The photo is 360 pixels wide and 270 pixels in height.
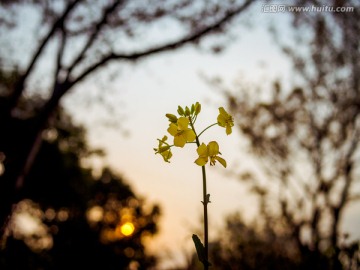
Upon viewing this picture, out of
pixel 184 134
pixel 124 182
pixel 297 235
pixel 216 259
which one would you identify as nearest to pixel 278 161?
pixel 297 235

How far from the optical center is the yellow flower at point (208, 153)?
4.26 ft

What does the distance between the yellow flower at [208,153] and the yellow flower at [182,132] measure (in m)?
0.06

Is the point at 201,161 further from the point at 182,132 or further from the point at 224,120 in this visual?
the point at 224,120

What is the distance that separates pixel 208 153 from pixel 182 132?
14 centimetres

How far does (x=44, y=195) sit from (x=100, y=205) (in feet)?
17.9

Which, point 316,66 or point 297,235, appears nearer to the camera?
point 297,235

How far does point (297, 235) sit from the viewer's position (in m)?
8.96

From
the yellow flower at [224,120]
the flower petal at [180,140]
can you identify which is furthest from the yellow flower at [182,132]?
the yellow flower at [224,120]

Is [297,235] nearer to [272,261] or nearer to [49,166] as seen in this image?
[272,261]

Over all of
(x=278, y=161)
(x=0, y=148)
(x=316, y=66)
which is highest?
(x=316, y=66)

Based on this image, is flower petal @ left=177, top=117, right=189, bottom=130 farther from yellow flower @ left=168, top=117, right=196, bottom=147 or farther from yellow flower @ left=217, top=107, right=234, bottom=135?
yellow flower @ left=217, top=107, right=234, bottom=135

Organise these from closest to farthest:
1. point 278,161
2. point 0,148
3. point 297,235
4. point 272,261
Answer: point 272,261 → point 297,235 → point 278,161 → point 0,148

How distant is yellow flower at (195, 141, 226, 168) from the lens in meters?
1.30

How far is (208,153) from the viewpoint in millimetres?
1359
